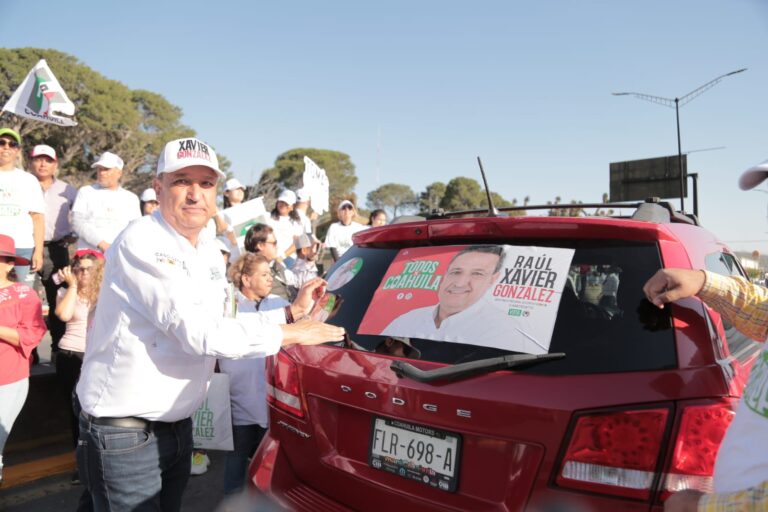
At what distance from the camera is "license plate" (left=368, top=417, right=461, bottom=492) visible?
1.83 m

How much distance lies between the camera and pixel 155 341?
2.02m

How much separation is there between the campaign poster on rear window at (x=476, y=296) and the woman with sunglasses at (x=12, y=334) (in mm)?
2675

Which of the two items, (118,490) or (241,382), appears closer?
(118,490)

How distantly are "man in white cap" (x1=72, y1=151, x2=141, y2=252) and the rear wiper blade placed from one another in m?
4.48

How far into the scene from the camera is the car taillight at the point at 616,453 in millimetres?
1581

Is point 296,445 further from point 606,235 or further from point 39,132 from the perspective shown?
point 39,132

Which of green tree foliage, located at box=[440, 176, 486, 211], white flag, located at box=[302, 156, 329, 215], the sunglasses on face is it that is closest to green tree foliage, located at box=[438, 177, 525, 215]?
green tree foliage, located at box=[440, 176, 486, 211]

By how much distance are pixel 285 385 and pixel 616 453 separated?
52.2 inches

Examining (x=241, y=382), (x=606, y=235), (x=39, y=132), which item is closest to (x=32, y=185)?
(x=241, y=382)

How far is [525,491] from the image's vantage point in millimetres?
1691

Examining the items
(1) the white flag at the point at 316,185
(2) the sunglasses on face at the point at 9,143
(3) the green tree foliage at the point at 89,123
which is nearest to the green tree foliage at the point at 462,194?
(3) the green tree foliage at the point at 89,123

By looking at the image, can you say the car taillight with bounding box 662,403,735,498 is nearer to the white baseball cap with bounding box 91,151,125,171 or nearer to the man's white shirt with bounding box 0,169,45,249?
the man's white shirt with bounding box 0,169,45,249

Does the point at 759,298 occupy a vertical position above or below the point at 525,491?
above

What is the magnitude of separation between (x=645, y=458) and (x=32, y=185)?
18.5ft
